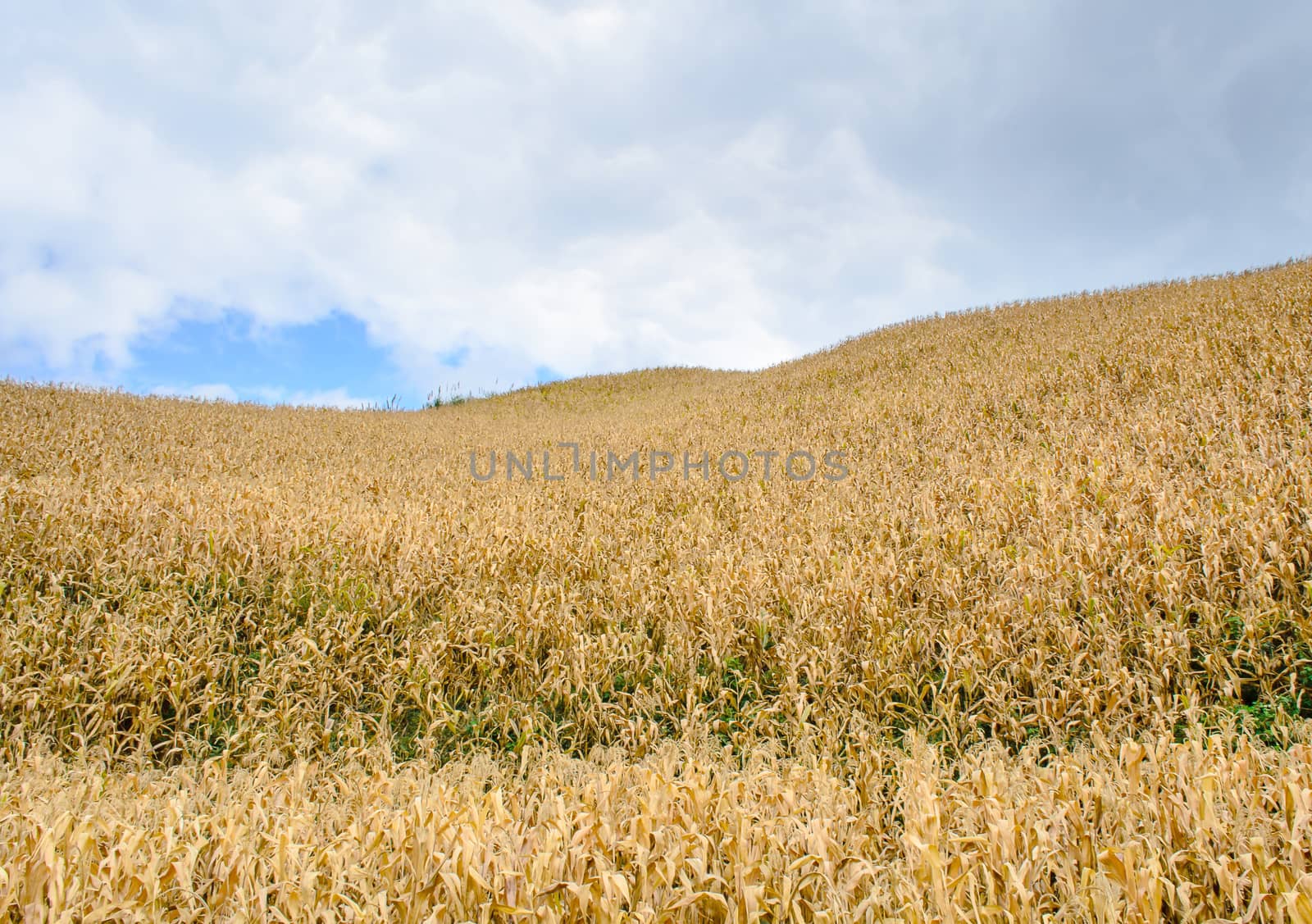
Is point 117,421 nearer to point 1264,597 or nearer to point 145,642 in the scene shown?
point 145,642

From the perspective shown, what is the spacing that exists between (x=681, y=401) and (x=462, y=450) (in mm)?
8926

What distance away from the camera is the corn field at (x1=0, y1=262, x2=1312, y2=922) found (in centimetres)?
199

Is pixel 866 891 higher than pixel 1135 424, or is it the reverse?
pixel 1135 424

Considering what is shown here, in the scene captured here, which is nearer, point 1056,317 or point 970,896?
point 970,896

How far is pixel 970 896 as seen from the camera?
1.85 metres

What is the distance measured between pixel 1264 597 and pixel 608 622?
13.6 feet

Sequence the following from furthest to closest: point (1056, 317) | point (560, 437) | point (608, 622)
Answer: point (1056, 317), point (560, 437), point (608, 622)

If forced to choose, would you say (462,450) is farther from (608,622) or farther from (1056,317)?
(1056,317)

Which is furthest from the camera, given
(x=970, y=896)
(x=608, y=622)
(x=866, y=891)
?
(x=608, y=622)

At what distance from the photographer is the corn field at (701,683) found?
1991 millimetres

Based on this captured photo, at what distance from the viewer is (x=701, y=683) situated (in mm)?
4047

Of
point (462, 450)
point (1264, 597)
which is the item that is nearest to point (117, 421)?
point (462, 450)

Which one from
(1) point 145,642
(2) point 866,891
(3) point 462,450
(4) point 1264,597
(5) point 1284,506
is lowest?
(2) point 866,891

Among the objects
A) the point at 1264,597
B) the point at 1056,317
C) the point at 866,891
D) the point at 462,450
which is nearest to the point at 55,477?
the point at 462,450
